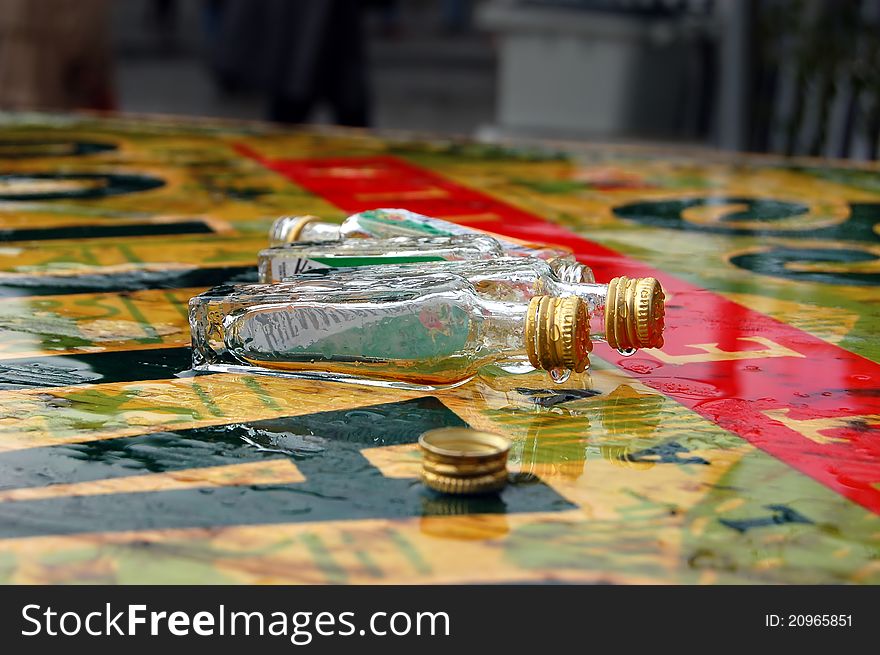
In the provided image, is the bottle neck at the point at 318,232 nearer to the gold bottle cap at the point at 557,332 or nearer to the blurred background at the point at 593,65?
the gold bottle cap at the point at 557,332

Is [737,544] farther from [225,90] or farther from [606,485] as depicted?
[225,90]

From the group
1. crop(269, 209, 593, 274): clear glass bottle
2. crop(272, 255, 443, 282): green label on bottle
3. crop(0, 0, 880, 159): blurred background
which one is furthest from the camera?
crop(0, 0, 880, 159): blurred background

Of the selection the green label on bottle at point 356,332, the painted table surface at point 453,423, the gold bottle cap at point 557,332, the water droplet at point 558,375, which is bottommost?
the painted table surface at point 453,423

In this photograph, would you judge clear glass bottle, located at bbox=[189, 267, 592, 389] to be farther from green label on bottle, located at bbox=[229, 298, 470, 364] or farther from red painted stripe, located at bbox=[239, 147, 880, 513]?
red painted stripe, located at bbox=[239, 147, 880, 513]

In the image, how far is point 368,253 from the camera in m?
1.26

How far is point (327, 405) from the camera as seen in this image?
105 centimetres

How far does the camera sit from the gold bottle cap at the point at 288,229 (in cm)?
138

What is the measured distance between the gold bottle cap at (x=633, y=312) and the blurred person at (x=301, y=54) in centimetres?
414

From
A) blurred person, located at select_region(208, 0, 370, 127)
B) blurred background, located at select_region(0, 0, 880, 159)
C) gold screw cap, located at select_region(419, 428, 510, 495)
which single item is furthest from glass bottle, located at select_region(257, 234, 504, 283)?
blurred person, located at select_region(208, 0, 370, 127)

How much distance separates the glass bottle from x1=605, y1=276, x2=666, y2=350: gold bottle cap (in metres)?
0.23

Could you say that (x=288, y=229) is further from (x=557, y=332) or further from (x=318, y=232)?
(x=557, y=332)

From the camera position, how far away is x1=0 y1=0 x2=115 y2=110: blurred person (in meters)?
4.00

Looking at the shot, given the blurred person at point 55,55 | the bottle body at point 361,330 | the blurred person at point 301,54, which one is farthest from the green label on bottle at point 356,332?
the blurred person at point 301,54

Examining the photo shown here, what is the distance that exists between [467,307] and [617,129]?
4.62 m
